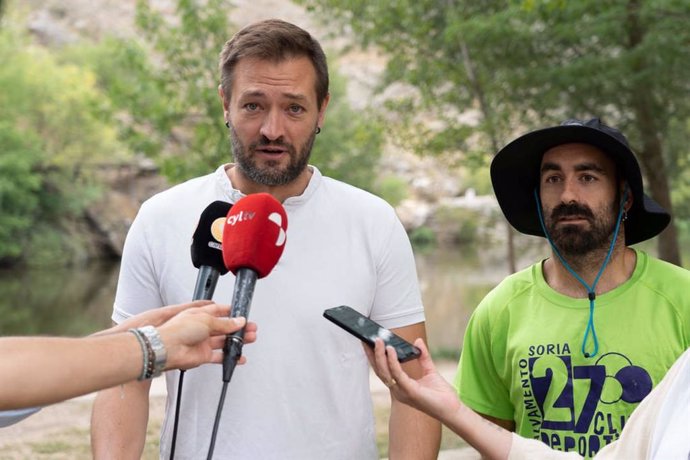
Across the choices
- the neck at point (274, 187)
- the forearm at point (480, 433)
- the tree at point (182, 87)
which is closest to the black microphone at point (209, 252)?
the neck at point (274, 187)

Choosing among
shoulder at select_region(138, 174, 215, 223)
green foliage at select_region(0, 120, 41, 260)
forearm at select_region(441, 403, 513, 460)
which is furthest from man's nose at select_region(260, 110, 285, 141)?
green foliage at select_region(0, 120, 41, 260)

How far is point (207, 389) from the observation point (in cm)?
247

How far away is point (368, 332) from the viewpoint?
205 cm

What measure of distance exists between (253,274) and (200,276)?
0.18m

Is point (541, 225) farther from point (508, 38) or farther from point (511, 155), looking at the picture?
point (508, 38)

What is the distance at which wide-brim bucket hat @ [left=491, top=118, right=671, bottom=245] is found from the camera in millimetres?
2797

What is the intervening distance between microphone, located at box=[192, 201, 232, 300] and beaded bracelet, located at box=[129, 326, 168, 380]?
334 mm

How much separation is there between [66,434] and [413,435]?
7847 millimetres

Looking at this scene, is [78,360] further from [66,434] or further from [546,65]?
[546,65]

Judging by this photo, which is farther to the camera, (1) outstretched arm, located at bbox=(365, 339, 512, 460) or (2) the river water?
(2) the river water

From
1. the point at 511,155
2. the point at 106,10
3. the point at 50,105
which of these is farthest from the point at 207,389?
the point at 106,10

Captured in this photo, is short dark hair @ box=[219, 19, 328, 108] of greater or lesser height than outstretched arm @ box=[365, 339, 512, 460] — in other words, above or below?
above

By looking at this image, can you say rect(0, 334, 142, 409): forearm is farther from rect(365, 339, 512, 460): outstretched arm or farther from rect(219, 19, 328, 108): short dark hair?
rect(219, 19, 328, 108): short dark hair

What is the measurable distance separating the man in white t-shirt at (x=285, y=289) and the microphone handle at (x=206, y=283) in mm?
417
